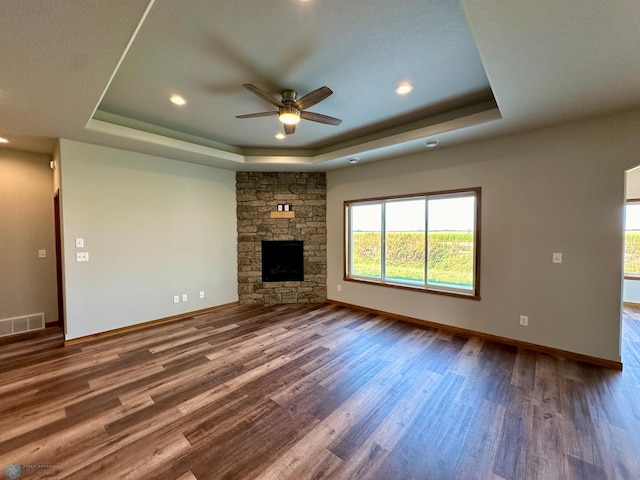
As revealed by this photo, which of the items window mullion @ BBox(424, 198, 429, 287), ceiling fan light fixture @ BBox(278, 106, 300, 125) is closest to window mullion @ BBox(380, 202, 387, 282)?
window mullion @ BBox(424, 198, 429, 287)

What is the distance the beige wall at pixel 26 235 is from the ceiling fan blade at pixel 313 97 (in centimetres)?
441

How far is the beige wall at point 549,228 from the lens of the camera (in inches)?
111

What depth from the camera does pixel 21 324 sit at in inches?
154

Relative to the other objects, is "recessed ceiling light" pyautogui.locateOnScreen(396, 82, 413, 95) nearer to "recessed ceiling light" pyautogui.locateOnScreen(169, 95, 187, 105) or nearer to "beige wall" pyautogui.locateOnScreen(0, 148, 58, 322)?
"recessed ceiling light" pyautogui.locateOnScreen(169, 95, 187, 105)

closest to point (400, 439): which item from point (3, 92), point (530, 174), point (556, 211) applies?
point (556, 211)

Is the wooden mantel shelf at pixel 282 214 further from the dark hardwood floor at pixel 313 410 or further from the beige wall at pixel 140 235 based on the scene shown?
the dark hardwood floor at pixel 313 410

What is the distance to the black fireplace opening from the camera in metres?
5.43

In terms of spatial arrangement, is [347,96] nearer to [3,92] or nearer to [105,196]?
[3,92]

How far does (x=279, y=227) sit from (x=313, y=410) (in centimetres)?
370

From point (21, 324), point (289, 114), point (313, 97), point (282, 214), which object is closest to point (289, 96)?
point (289, 114)

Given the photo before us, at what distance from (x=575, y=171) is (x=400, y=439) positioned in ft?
11.3

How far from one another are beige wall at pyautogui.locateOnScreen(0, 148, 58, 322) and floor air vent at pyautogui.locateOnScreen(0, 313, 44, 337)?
2.5 inches

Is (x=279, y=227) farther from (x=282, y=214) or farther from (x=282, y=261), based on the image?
(x=282, y=261)

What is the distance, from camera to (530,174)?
3.28 meters
